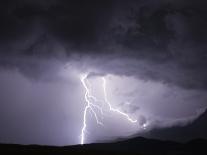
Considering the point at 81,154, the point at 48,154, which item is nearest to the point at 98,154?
the point at 81,154

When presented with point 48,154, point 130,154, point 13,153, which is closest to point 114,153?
point 130,154

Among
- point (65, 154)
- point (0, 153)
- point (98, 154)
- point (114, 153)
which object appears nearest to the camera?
point (0, 153)

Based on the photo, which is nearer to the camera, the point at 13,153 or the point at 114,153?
the point at 13,153

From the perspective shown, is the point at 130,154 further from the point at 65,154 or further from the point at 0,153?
the point at 0,153

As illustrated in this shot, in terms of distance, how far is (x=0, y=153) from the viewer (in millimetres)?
49250

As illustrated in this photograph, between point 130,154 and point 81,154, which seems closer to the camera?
point 81,154

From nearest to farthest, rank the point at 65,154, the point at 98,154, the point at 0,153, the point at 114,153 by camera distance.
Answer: the point at 0,153, the point at 65,154, the point at 98,154, the point at 114,153

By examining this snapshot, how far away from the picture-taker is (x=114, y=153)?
207 ft

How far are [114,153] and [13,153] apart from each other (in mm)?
19746

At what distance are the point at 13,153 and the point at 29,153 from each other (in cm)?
224

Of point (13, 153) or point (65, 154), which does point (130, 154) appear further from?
point (13, 153)

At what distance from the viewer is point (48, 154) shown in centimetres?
5125

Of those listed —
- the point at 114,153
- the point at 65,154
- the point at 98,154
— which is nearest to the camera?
the point at 65,154

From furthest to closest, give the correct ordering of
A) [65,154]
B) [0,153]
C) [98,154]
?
[98,154] < [65,154] < [0,153]
